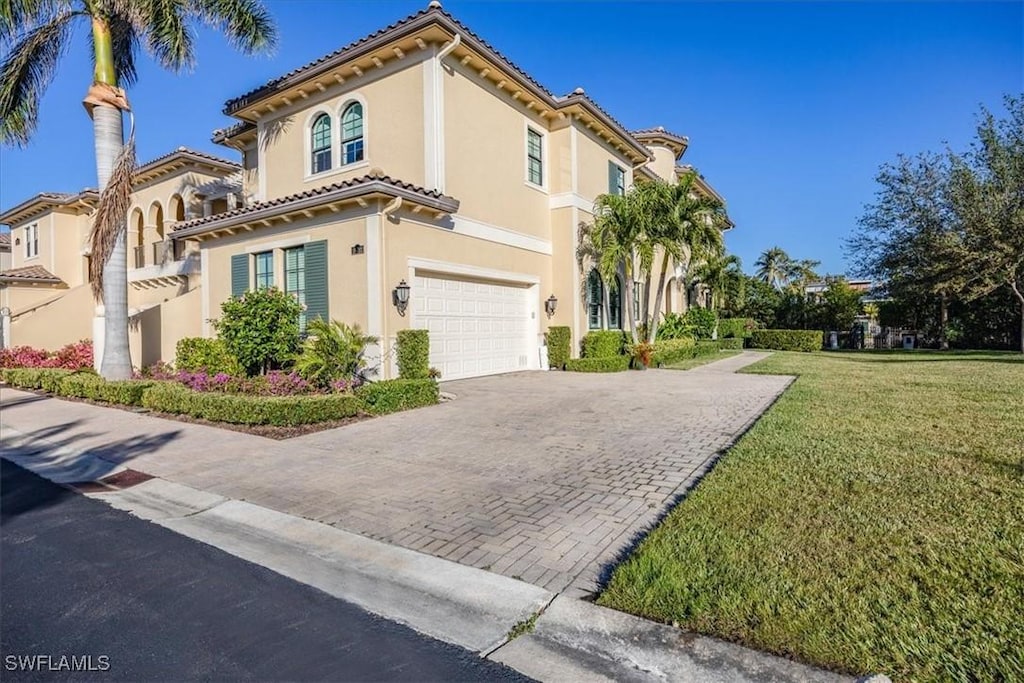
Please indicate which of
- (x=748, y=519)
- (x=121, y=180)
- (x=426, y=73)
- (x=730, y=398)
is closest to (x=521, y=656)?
(x=748, y=519)

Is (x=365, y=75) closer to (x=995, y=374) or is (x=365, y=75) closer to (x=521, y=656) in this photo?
(x=521, y=656)

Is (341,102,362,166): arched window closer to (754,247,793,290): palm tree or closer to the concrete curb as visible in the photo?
the concrete curb

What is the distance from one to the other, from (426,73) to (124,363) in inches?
378

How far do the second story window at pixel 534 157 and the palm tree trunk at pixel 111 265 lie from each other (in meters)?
10.2

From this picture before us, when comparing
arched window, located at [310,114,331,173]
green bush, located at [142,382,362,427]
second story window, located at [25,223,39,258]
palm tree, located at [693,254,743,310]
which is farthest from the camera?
palm tree, located at [693,254,743,310]

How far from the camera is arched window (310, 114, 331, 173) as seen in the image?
1425 centimetres

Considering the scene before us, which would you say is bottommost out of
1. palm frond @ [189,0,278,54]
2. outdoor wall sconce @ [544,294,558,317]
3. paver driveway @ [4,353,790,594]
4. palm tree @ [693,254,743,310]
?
paver driveway @ [4,353,790,594]

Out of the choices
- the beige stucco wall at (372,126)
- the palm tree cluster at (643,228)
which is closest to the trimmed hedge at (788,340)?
the palm tree cluster at (643,228)

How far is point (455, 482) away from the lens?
530 cm

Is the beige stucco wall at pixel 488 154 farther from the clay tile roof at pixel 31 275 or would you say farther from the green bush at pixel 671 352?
the clay tile roof at pixel 31 275

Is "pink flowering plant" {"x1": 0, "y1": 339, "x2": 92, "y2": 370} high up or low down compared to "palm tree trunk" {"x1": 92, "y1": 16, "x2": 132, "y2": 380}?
down

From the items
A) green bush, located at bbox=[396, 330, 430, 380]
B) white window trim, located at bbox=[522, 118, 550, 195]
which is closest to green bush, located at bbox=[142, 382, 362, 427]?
green bush, located at bbox=[396, 330, 430, 380]

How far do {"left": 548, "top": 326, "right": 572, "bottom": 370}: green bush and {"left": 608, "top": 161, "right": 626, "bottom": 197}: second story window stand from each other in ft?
18.2

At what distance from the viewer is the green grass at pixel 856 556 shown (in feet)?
7.96
